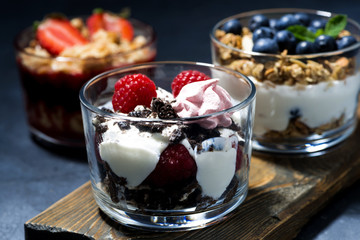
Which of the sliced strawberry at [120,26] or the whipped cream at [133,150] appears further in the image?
the sliced strawberry at [120,26]

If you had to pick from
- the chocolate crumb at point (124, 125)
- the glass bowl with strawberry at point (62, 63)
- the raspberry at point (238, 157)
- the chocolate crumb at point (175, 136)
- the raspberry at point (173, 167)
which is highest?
the chocolate crumb at point (124, 125)

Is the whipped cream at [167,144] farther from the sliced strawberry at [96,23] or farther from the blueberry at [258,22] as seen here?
the sliced strawberry at [96,23]

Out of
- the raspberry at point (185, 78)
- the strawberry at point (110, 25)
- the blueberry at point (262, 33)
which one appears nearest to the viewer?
the raspberry at point (185, 78)

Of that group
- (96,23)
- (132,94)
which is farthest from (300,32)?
(96,23)

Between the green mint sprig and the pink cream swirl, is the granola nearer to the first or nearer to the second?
the green mint sprig

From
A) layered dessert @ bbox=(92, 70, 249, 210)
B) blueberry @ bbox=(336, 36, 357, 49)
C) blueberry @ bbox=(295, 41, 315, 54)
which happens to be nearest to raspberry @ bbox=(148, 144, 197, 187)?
layered dessert @ bbox=(92, 70, 249, 210)

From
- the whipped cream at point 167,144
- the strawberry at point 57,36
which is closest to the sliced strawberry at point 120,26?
the strawberry at point 57,36

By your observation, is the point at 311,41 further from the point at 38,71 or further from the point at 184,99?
the point at 38,71
